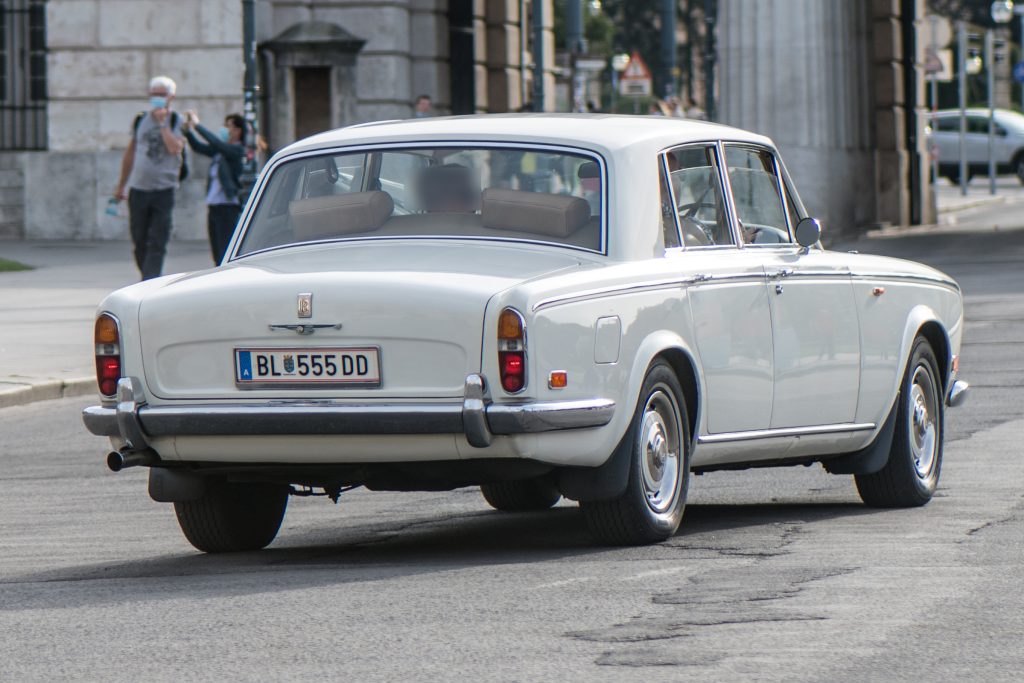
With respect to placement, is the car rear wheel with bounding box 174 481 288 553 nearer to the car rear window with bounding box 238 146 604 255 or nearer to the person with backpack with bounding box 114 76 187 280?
the car rear window with bounding box 238 146 604 255

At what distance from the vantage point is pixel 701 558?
7.31 metres

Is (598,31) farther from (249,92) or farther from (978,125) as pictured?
(249,92)

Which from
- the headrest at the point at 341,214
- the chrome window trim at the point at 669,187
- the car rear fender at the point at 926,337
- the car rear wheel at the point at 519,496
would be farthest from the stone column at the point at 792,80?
the headrest at the point at 341,214

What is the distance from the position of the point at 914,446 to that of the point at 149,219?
447 inches

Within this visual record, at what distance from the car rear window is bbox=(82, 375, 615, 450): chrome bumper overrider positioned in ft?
2.85

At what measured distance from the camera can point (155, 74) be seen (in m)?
29.3

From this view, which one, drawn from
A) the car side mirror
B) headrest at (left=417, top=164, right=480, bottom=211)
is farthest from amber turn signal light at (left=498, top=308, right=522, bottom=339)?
the car side mirror

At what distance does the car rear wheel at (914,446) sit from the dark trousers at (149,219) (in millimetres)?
10968

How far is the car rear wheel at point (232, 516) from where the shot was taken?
789 cm

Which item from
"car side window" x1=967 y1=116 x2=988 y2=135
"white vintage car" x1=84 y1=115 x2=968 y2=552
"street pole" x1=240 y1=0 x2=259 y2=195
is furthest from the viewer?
"car side window" x1=967 y1=116 x2=988 y2=135

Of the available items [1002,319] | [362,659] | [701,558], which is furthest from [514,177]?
[1002,319]

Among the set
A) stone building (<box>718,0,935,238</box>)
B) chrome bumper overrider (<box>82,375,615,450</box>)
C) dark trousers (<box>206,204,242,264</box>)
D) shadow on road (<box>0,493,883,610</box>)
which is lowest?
shadow on road (<box>0,493,883,610</box>)

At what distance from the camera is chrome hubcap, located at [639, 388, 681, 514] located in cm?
750

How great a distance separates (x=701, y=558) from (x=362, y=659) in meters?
1.94
